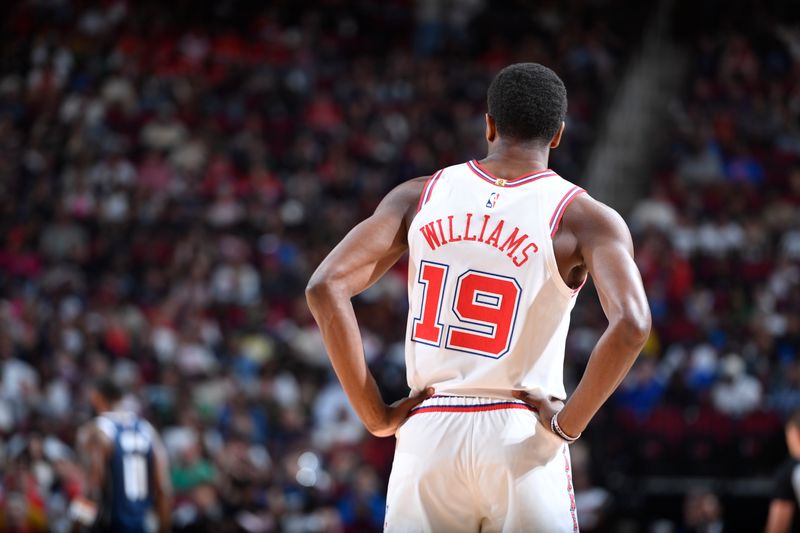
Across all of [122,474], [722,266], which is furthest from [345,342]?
[722,266]

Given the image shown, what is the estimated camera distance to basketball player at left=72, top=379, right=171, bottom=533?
7.88m

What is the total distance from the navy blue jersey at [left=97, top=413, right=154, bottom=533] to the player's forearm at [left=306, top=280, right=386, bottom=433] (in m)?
4.84

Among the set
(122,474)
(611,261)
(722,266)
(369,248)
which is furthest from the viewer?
(722,266)

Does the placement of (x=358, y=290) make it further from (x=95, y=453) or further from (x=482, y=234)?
(x=95, y=453)

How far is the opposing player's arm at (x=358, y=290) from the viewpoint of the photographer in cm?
338

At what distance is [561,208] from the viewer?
3.37 m

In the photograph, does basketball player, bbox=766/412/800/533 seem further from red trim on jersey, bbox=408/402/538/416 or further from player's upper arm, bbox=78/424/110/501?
player's upper arm, bbox=78/424/110/501

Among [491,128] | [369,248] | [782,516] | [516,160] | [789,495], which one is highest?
[491,128]

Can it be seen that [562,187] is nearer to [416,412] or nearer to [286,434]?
[416,412]

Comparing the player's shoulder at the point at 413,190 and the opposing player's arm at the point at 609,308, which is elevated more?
the player's shoulder at the point at 413,190

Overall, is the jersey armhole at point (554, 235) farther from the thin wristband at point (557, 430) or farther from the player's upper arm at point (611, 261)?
the thin wristband at point (557, 430)

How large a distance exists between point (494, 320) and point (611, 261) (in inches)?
15.8

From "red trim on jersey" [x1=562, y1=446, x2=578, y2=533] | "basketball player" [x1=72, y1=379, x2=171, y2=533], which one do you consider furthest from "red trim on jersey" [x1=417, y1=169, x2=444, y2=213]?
"basketball player" [x1=72, y1=379, x2=171, y2=533]

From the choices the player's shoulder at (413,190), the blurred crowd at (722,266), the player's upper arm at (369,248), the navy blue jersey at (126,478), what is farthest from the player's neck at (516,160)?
the blurred crowd at (722,266)
